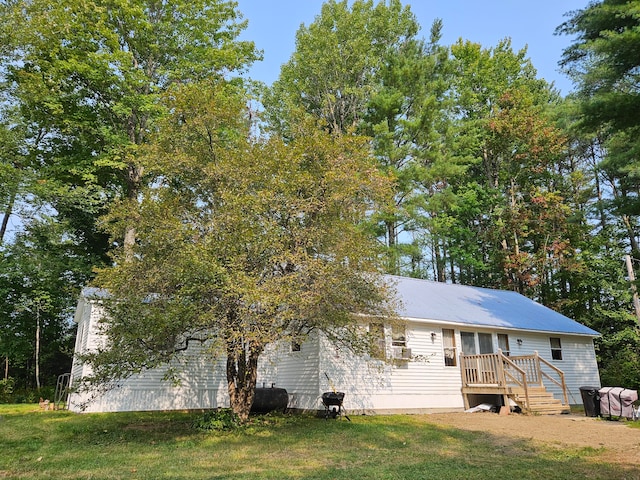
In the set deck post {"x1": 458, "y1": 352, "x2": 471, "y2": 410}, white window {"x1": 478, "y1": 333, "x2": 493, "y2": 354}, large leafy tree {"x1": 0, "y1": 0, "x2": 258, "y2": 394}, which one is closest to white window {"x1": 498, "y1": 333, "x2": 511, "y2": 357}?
white window {"x1": 478, "y1": 333, "x2": 493, "y2": 354}

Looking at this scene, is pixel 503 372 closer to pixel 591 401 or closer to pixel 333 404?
pixel 591 401

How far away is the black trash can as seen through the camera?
44.5 ft

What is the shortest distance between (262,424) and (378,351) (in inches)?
133

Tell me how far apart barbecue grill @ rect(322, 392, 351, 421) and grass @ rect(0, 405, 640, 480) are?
61cm

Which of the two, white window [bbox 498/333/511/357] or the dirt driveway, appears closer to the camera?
the dirt driveway

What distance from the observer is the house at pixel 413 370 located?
13859 millimetres

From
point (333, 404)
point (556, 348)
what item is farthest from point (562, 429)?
point (556, 348)

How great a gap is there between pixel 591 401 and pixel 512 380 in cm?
219

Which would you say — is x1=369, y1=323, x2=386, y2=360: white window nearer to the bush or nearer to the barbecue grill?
the barbecue grill

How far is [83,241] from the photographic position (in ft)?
81.4

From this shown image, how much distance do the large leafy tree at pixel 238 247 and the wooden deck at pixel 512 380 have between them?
601 cm

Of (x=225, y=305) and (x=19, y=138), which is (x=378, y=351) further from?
(x=19, y=138)

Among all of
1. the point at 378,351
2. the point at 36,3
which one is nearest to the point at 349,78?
the point at 36,3

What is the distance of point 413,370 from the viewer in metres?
15.0
